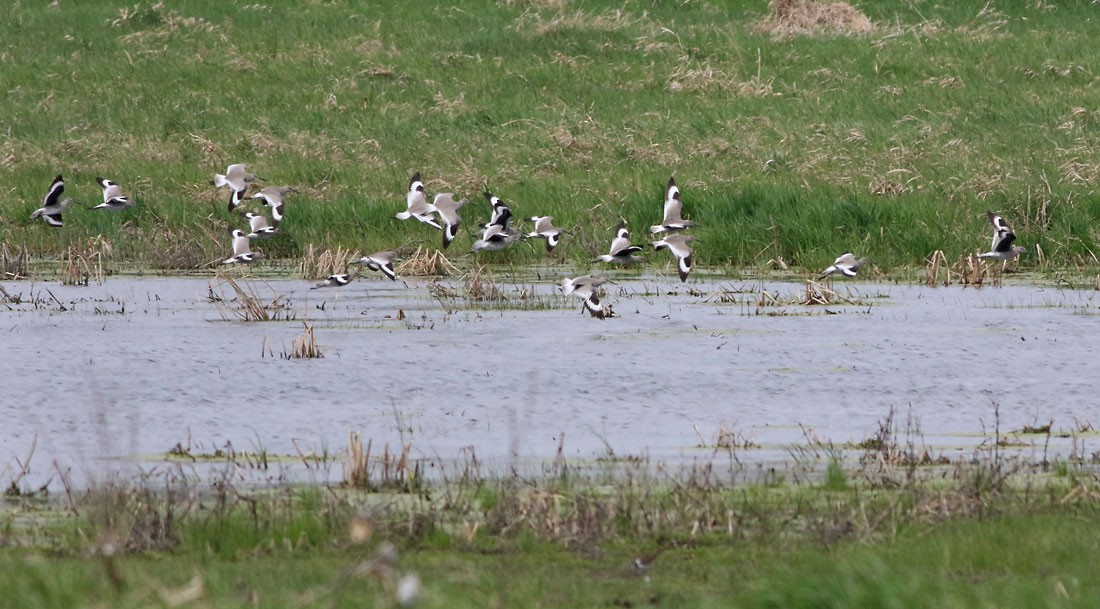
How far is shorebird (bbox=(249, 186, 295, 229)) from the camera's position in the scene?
2083 cm

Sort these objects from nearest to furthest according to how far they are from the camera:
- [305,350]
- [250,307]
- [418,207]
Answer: [305,350], [250,307], [418,207]

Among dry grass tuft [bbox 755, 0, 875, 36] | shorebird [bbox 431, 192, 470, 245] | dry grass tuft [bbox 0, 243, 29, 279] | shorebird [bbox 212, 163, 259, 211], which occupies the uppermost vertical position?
dry grass tuft [bbox 755, 0, 875, 36]

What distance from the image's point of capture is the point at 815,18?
123 ft

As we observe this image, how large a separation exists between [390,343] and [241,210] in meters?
8.13

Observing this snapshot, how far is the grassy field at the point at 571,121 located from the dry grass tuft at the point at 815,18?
171 mm

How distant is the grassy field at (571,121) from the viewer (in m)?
21.4

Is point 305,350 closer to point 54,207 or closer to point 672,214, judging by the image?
point 672,214

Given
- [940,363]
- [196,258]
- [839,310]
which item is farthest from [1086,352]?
[196,258]

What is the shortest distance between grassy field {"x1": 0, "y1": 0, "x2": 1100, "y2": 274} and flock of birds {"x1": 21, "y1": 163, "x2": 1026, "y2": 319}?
1.83 ft

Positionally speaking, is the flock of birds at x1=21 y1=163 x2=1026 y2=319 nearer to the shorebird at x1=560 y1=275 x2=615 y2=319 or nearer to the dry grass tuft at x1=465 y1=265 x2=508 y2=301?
the shorebird at x1=560 y1=275 x2=615 y2=319

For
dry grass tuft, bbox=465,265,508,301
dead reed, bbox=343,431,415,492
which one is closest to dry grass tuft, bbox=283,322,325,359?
dry grass tuft, bbox=465,265,508,301

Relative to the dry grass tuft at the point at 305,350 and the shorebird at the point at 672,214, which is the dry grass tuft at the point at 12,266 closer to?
the dry grass tuft at the point at 305,350

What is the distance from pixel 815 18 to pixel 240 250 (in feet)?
67.3

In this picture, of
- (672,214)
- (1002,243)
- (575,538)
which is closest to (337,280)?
(672,214)
